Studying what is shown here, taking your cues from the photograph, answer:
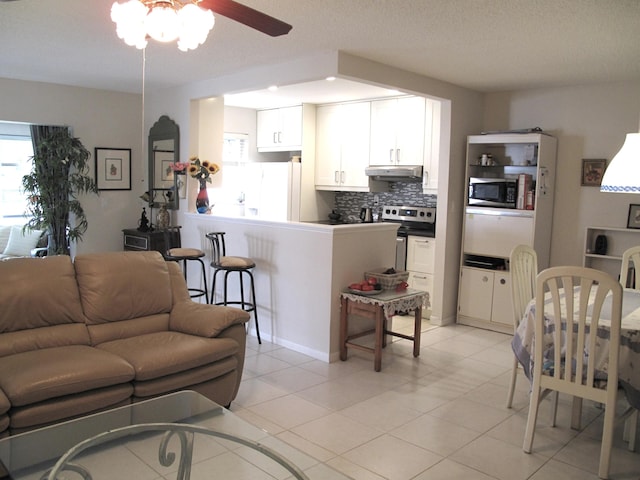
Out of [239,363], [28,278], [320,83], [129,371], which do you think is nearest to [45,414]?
[129,371]

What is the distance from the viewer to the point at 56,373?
8.74ft

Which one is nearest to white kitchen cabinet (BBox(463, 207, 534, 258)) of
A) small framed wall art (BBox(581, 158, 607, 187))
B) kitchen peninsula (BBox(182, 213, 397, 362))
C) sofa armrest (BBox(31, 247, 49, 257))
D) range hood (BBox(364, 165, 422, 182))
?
small framed wall art (BBox(581, 158, 607, 187))

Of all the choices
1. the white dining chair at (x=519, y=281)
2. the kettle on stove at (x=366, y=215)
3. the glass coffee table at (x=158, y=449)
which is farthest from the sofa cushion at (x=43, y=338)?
the kettle on stove at (x=366, y=215)

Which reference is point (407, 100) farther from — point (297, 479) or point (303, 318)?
point (297, 479)

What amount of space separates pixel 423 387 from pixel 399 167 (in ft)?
9.52

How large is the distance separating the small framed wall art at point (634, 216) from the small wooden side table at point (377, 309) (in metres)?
2.04

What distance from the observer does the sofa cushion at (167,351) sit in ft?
9.70

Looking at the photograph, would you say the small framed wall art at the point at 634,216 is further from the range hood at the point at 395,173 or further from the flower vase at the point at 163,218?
the flower vase at the point at 163,218

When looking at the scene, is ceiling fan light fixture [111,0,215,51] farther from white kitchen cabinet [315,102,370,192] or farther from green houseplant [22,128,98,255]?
white kitchen cabinet [315,102,370,192]

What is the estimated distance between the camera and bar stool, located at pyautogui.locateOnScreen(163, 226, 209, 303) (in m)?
4.91

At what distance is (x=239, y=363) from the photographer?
3.46 meters

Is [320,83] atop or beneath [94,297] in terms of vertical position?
atop

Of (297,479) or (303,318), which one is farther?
(303,318)

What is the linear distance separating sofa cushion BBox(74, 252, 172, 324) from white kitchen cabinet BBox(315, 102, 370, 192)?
3.43 meters
